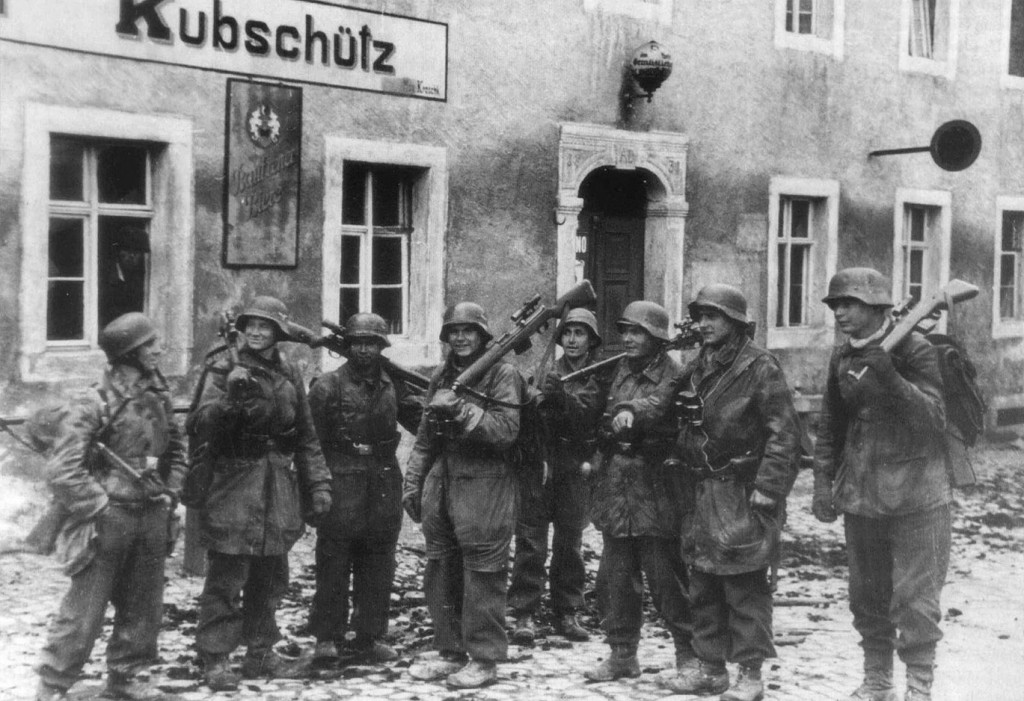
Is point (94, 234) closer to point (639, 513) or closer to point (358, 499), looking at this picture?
point (358, 499)

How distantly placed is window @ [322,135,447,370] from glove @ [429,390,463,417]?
14.7 ft

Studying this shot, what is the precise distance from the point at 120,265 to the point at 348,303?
6.71ft

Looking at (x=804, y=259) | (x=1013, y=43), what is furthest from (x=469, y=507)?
(x=1013, y=43)

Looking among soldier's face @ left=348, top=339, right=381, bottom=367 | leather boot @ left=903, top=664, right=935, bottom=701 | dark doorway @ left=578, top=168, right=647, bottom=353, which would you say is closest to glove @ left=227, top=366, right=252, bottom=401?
soldier's face @ left=348, top=339, right=381, bottom=367

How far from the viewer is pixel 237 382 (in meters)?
5.91

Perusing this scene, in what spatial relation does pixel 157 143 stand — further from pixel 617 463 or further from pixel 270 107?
pixel 617 463

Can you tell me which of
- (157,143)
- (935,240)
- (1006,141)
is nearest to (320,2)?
(157,143)

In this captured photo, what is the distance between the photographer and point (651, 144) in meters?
12.4

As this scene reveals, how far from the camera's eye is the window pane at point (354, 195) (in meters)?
10.5

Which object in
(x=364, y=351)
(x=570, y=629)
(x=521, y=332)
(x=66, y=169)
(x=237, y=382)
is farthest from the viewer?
(x=66, y=169)

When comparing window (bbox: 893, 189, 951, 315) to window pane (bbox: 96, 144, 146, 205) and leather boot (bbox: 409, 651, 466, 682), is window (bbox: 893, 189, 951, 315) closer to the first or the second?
window pane (bbox: 96, 144, 146, 205)

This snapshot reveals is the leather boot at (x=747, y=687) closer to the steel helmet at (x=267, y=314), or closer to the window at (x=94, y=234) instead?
the steel helmet at (x=267, y=314)

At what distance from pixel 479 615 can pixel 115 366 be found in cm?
209

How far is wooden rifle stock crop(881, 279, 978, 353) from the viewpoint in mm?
5715
